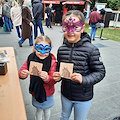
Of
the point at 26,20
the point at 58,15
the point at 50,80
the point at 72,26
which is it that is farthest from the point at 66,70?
the point at 58,15

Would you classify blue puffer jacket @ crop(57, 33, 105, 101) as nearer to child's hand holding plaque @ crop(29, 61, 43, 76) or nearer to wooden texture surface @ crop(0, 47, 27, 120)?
child's hand holding plaque @ crop(29, 61, 43, 76)

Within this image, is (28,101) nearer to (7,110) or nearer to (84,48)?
(7,110)

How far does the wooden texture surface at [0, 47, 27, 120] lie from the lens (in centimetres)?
108

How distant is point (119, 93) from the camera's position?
9.46 feet

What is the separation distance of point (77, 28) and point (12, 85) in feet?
3.14

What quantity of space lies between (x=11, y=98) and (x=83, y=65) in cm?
79

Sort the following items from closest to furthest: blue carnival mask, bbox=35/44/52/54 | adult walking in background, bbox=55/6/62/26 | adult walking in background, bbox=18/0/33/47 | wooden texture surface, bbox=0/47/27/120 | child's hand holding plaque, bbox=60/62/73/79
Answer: wooden texture surface, bbox=0/47/27/120, child's hand holding plaque, bbox=60/62/73/79, blue carnival mask, bbox=35/44/52/54, adult walking in background, bbox=18/0/33/47, adult walking in background, bbox=55/6/62/26

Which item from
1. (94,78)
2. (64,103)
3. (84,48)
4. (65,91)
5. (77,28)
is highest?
(77,28)

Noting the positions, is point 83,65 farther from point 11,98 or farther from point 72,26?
point 11,98

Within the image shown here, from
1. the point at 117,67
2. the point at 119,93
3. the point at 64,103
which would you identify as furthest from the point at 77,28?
the point at 117,67

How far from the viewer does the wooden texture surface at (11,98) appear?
1.08 m

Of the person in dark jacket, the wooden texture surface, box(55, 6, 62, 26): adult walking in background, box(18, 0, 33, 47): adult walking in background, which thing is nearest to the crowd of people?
the person in dark jacket

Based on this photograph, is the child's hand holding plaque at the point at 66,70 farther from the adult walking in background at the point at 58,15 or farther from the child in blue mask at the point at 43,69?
the adult walking in background at the point at 58,15

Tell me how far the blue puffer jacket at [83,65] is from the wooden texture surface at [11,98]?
0.54 metres
